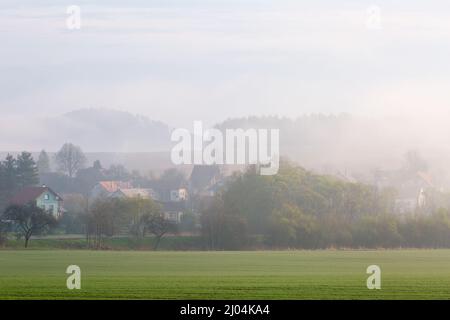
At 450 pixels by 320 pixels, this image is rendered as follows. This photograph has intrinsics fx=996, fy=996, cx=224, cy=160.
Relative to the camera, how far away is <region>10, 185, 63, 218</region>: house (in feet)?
228

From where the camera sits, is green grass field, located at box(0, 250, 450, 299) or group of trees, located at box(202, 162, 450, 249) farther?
group of trees, located at box(202, 162, 450, 249)

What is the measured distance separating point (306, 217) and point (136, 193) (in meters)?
14.8

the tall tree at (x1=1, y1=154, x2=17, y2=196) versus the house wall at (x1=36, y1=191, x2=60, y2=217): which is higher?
the tall tree at (x1=1, y1=154, x2=17, y2=196)

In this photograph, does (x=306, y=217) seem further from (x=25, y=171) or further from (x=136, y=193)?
(x=25, y=171)

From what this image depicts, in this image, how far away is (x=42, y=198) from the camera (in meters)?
71.7

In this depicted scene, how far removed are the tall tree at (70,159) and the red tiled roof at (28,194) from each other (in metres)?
7.28

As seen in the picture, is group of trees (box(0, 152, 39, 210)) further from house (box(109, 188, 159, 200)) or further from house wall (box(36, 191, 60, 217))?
house (box(109, 188, 159, 200))

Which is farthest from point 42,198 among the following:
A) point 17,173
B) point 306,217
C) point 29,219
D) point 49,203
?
point 306,217

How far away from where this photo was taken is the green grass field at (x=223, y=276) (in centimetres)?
2816

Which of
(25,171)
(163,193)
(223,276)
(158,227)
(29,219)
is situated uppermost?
(25,171)

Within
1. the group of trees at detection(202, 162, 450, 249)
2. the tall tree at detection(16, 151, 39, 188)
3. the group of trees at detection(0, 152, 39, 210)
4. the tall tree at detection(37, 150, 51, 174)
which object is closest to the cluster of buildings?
the group of trees at detection(0, 152, 39, 210)

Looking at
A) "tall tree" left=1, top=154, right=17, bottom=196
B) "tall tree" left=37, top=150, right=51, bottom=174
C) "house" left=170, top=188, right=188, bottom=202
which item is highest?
"tall tree" left=37, top=150, right=51, bottom=174

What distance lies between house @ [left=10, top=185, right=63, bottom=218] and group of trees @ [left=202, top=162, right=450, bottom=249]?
12.0 m
